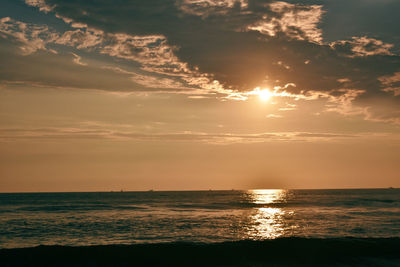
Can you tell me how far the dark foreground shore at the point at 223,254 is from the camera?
1945 cm

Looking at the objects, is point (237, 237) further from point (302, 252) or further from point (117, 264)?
point (117, 264)

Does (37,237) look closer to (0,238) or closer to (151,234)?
(0,238)

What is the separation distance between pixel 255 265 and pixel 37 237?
21319 mm

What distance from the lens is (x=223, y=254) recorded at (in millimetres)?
21109

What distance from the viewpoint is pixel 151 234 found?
3134 cm

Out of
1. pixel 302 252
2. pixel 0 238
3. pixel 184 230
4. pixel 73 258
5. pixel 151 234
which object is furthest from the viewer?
pixel 184 230

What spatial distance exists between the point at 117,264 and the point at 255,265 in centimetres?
807

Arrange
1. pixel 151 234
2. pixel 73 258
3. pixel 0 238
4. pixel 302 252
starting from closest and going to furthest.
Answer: pixel 73 258, pixel 302 252, pixel 0 238, pixel 151 234

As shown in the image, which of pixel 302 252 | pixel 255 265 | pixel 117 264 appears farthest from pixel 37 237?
pixel 302 252

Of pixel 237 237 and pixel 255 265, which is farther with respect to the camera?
pixel 237 237

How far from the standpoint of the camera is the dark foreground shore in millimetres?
19453

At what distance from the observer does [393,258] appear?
20.6 m

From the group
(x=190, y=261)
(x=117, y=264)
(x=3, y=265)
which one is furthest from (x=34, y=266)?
(x=190, y=261)

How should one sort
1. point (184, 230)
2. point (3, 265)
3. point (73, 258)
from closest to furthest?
1. point (3, 265)
2. point (73, 258)
3. point (184, 230)
